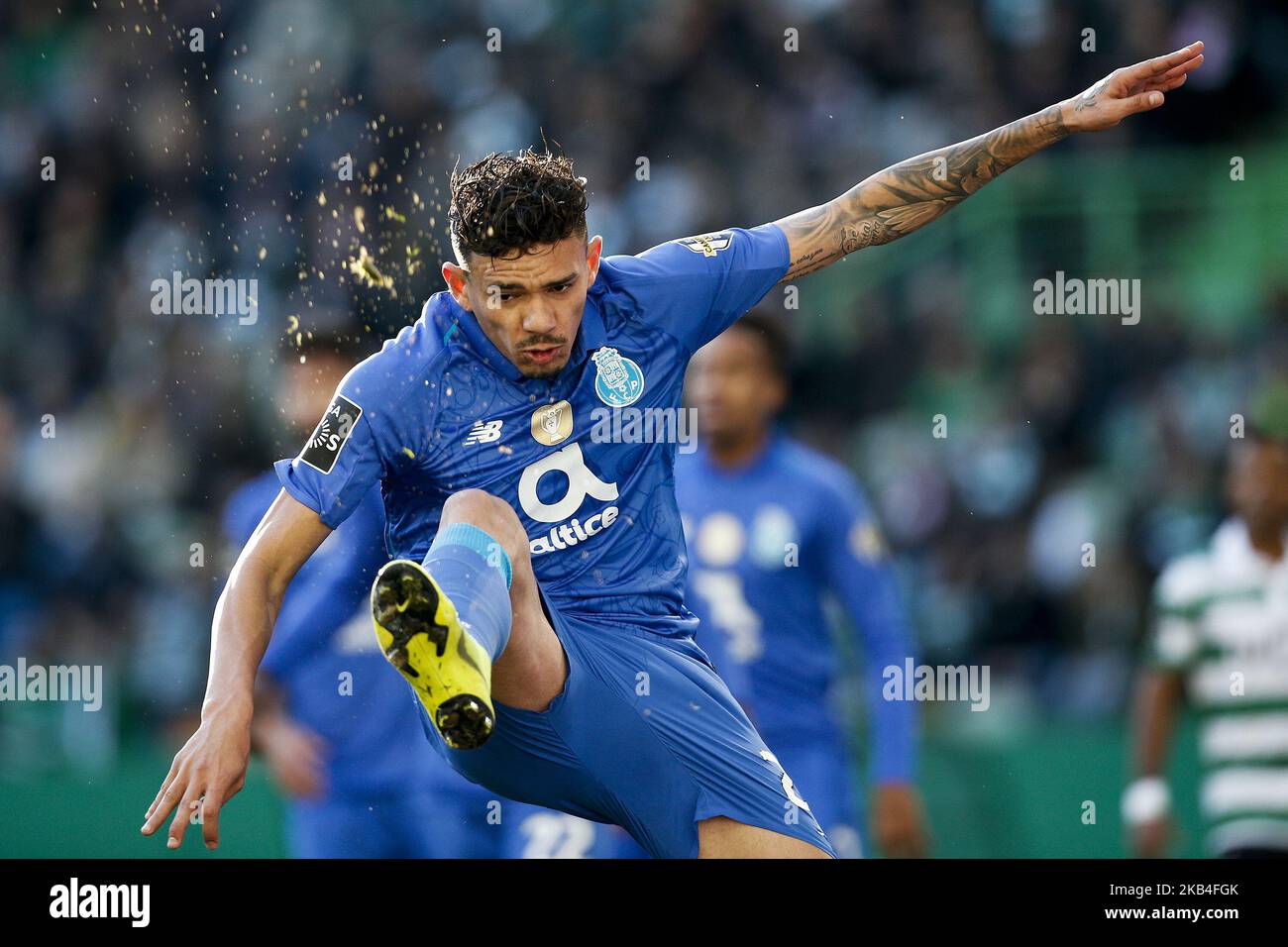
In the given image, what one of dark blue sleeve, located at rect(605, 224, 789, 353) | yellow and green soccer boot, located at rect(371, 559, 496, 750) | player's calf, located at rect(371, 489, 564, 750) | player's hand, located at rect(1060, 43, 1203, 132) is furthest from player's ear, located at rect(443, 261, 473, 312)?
player's hand, located at rect(1060, 43, 1203, 132)

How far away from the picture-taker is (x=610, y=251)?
9438 mm

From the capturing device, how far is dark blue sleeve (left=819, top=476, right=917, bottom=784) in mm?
6078

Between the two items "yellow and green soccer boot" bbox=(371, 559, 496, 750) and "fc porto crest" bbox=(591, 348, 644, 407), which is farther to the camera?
"fc porto crest" bbox=(591, 348, 644, 407)

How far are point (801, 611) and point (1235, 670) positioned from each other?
1528 millimetres

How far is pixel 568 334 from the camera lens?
13.4 feet

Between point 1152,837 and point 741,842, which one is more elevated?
point 741,842

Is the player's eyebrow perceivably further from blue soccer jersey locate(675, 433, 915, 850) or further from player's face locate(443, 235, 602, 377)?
blue soccer jersey locate(675, 433, 915, 850)

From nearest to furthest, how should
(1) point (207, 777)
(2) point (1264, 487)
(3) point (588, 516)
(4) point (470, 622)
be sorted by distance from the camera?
(4) point (470, 622), (1) point (207, 777), (3) point (588, 516), (2) point (1264, 487)

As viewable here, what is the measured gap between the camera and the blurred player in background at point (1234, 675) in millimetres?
5461

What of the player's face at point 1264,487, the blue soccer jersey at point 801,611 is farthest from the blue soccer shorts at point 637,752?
the player's face at point 1264,487

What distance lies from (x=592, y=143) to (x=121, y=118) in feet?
10.5

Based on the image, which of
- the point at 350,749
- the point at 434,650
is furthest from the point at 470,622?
the point at 350,749

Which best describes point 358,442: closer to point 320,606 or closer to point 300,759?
point 320,606
